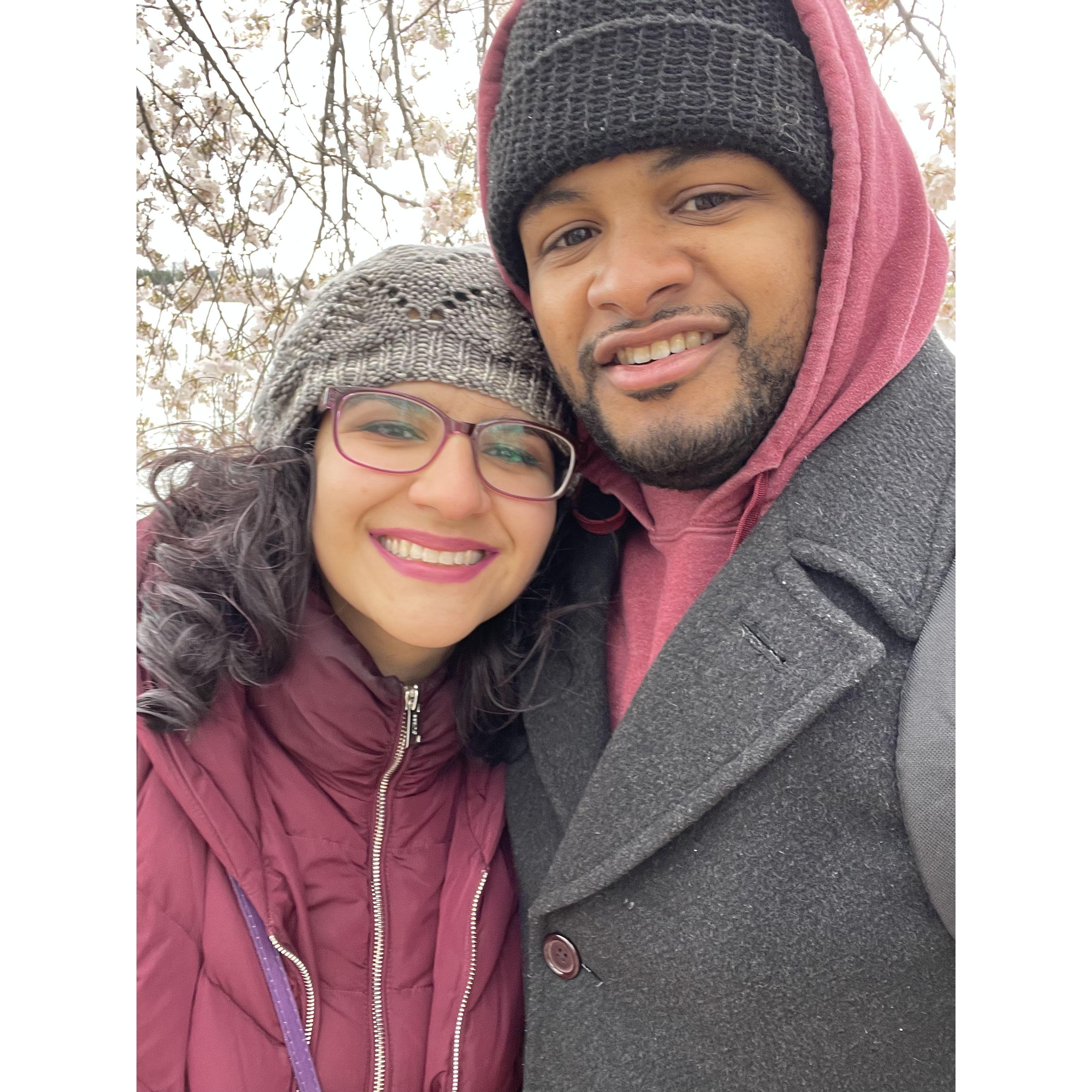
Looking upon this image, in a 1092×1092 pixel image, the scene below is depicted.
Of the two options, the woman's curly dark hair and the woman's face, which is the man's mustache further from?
the woman's curly dark hair

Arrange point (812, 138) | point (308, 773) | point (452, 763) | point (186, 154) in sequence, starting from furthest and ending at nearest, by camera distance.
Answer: point (186, 154) < point (452, 763) < point (308, 773) < point (812, 138)

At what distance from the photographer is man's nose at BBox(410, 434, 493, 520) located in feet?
3.92

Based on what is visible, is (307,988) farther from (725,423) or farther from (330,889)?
(725,423)

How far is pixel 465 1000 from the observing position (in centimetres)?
116

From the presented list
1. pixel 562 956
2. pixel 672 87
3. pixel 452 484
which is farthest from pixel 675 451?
pixel 562 956

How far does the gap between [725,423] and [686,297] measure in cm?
18

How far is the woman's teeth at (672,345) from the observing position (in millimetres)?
1177

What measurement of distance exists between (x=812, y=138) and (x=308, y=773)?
115 centimetres

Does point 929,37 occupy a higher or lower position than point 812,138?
higher

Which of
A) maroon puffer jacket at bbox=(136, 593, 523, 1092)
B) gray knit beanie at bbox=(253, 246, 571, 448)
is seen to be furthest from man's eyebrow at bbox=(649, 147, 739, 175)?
maroon puffer jacket at bbox=(136, 593, 523, 1092)

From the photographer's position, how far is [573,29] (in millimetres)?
1155

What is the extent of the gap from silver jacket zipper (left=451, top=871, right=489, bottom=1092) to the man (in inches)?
3.2
